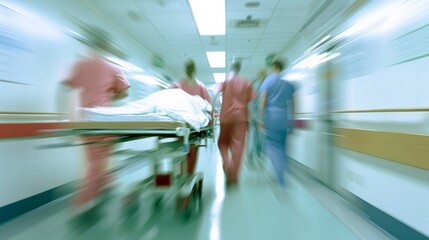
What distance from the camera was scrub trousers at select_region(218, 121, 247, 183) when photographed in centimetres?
A: 311

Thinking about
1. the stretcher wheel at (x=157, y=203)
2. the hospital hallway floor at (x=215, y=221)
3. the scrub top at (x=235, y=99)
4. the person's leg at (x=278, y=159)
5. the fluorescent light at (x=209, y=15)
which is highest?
the fluorescent light at (x=209, y=15)

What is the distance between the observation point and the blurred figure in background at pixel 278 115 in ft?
9.38

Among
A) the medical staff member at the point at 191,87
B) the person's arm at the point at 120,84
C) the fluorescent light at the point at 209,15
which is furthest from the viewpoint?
the fluorescent light at the point at 209,15

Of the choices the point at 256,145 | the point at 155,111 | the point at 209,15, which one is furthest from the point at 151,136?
the point at 256,145

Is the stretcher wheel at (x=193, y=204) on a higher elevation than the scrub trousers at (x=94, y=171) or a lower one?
lower

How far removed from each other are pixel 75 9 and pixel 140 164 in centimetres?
261

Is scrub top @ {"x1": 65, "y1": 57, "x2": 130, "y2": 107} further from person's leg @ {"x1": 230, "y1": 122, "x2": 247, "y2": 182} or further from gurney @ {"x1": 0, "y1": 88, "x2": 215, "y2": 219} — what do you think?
person's leg @ {"x1": 230, "y1": 122, "x2": 247, "y2": 182}

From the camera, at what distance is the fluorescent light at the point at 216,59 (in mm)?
7020

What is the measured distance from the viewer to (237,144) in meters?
3.11

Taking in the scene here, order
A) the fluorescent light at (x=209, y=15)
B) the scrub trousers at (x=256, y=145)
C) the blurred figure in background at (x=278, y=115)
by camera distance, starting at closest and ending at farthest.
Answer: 1. the blurred figure in background at (x=278, y=115)
2. the fluorescent light at (x=209, y=15)
3. the scrub trousers at (x=256, y=145)

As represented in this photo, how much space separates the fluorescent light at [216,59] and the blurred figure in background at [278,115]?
4250mm

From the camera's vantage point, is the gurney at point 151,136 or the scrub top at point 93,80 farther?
the scrub top at point 93,80

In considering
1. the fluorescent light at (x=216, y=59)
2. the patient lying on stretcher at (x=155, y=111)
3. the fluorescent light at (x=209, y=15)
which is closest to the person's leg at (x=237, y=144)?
the patient lying on stretcher at (x=155, y=111)

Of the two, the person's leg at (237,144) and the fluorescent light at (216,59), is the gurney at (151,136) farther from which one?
the fluorescent light at (216,59)
